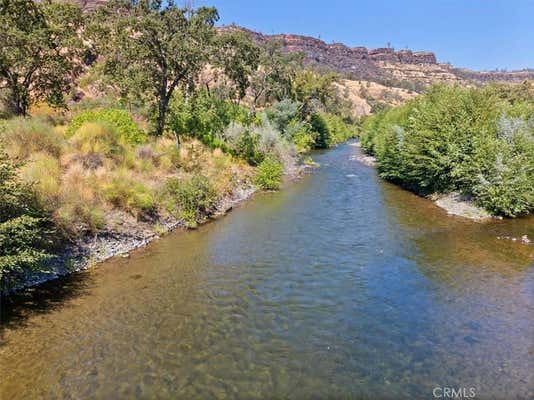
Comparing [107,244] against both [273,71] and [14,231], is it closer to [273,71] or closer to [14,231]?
[14,231]

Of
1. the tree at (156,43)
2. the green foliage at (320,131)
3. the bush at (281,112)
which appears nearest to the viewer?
the tree at (156,43)

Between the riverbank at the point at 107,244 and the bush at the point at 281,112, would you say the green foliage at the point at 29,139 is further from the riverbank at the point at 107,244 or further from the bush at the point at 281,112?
the bush at the point at 281,112

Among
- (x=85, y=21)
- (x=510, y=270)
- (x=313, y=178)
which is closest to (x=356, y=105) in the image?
(x=313, y=178)

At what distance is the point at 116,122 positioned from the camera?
2712 cm

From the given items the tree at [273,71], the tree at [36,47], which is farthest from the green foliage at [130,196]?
the tree at [273,71]

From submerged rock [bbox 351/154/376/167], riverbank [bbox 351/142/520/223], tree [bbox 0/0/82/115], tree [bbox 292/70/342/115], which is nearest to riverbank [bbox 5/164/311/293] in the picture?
tree [bbox 0/0/82/115]

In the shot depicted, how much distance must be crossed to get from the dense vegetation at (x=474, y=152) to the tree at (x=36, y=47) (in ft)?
86.3

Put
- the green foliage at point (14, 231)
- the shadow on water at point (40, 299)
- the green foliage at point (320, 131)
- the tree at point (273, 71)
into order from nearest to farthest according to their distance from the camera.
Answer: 1. the green foliage at point (14, 231)
2. the shadow on water at point (40, 299)
3. the tree at point (273, 71)
4. the green foliage at point (320, 131)

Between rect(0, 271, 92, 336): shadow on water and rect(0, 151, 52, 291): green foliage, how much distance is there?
59 centimetres

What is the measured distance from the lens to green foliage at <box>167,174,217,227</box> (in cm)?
2264

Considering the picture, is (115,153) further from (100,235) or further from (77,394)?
(77,394)

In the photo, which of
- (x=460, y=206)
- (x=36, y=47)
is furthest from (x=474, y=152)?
(x=36, y=47)

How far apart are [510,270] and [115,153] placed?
2134 centimetres
